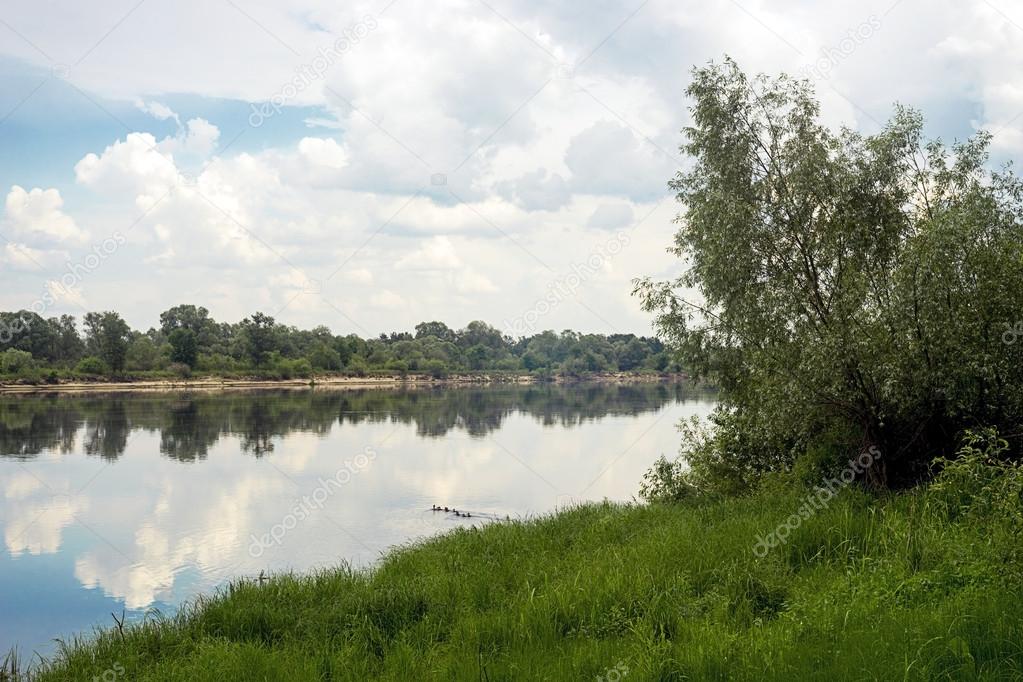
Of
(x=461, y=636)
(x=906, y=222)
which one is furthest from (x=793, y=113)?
(x=461, y=636)

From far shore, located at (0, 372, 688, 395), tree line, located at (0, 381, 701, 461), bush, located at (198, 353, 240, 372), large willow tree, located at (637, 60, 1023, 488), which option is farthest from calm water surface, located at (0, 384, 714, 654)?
bush, located at (198, 353, 240, 372)

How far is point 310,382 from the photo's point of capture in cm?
12331

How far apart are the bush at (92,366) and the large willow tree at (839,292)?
10247cm

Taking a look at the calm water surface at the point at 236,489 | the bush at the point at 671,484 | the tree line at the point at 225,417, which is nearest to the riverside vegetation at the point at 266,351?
the tree line at the point at 225,417

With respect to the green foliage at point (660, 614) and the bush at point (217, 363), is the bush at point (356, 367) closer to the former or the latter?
the bush at point (217, 363)

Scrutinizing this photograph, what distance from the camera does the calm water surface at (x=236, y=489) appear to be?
18031mm

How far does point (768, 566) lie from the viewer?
33.1 ft

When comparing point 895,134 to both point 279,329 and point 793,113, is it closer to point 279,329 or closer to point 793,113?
point 793,113

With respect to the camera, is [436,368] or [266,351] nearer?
Result: [266,351]

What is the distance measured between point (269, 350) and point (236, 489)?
9899 cm

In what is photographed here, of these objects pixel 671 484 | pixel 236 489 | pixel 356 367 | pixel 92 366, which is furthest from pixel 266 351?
pixel 671 484

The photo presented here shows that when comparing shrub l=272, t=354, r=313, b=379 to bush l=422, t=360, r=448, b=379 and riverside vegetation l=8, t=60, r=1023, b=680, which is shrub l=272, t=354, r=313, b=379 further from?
riverside vegetation l=8, t=60, r=1023, b=680

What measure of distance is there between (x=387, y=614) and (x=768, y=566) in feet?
15.8

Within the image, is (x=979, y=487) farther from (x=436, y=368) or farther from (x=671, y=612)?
(x=436, y=368)
